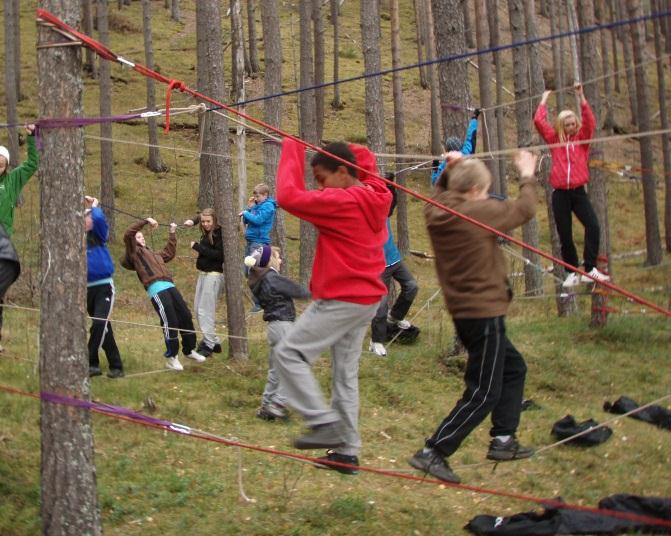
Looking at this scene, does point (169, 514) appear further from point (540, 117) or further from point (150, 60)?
point (150, 60)

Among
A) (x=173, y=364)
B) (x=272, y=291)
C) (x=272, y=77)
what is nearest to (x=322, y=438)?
(x=272, y=291)

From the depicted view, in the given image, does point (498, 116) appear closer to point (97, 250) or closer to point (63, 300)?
point (97, 250)

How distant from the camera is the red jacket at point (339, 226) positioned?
17.2 ft

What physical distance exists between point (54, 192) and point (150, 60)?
19717 millimetres

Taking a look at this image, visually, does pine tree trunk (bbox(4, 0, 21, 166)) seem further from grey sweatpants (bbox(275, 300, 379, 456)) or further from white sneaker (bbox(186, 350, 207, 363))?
grey sweatpants (bbox(275, 300, 379, 456))

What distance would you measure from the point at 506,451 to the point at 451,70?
5.06m

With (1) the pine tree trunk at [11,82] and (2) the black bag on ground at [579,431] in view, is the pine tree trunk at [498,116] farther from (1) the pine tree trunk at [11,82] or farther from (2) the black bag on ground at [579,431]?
(2) the black bag on ground at [579,431]

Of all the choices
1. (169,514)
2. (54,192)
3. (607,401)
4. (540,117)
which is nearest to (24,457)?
(169,514)

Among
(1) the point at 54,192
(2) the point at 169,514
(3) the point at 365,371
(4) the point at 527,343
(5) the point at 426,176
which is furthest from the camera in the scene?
(5) the point at 426,176

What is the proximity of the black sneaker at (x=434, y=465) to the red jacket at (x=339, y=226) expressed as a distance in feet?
3.47

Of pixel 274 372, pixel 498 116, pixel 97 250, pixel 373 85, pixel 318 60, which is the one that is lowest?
pixel 274 372

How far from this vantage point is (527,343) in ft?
36.5

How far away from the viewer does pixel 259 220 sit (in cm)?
1011

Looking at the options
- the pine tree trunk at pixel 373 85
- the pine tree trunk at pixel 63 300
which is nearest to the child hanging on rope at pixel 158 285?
the pine tree trunk at pixel 63 300
